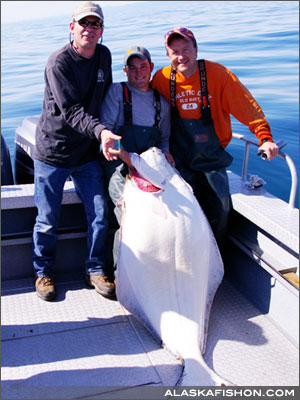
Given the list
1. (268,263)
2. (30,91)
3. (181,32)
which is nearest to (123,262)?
(268,263)

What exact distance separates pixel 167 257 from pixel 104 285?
2.34 feet

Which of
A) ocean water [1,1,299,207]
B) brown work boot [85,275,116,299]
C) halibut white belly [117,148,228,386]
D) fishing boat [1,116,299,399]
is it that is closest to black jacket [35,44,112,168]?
fishing boat [1,116,299,399]

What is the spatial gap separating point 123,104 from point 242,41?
11788mm

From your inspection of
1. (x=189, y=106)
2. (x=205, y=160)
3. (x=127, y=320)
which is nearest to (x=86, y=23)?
(x=189, y=106)

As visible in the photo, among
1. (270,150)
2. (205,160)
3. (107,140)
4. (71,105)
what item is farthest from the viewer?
(205,160)

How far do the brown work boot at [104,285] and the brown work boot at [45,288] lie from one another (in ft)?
0.97

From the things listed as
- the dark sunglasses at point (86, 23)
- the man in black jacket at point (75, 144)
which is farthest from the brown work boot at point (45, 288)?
the dark sunglasses at point (86, 23)

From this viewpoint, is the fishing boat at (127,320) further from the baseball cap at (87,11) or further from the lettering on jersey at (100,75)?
the baseball cap at (87,11)

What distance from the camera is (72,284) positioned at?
10.5 ft

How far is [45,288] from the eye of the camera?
9.75ft

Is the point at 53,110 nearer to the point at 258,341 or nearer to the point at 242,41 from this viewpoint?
the point at 258,341

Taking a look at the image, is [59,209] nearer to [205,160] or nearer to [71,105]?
A: [71,105]

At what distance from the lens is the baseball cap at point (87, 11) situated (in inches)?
105

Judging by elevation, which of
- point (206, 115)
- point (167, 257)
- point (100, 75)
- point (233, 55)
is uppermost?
point (233, 55)
